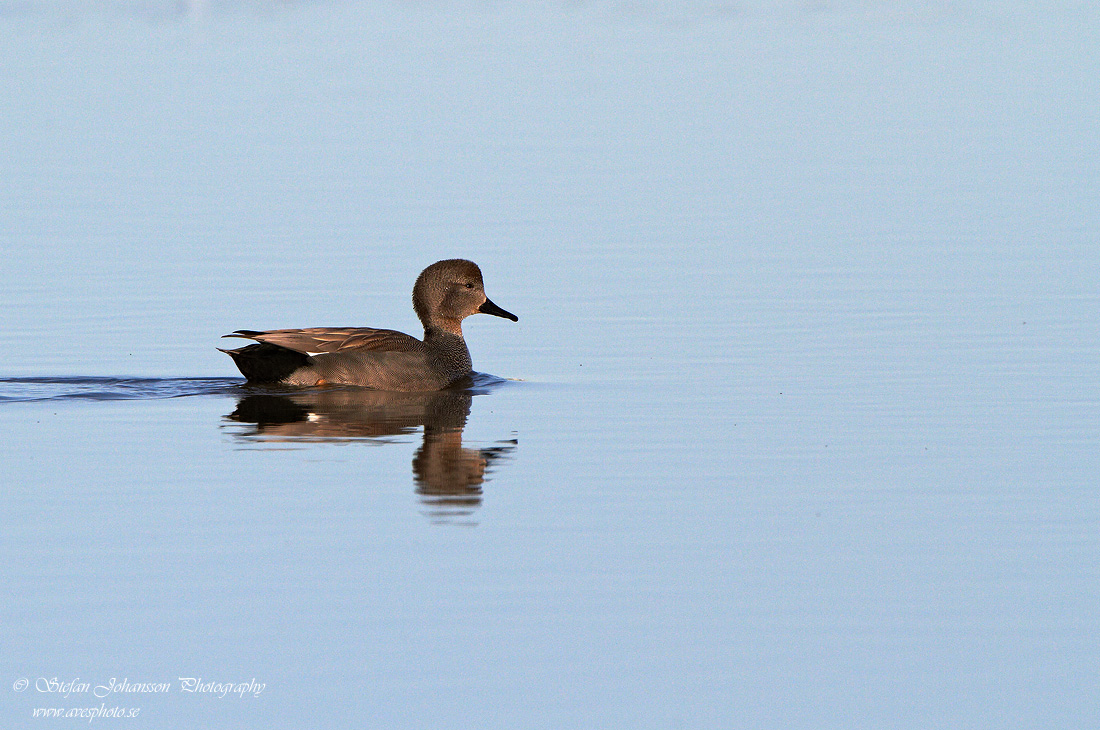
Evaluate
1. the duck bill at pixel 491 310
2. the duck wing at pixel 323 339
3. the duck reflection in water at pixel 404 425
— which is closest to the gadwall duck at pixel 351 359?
the duck wing at pixel 323 339

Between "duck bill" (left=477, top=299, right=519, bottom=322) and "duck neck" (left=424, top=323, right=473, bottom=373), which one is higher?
"duck bill" (left=477, top=299, right=519, bottom=322)

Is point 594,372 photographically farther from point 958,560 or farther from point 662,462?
point 958,560

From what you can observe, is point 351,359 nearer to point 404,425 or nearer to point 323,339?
point 323,339

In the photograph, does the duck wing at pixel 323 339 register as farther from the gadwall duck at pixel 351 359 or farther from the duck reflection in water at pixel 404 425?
the duck reflection in water at pixel 404 425

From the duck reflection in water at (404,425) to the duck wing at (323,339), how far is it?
0.31 metres

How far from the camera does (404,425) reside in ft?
38.0

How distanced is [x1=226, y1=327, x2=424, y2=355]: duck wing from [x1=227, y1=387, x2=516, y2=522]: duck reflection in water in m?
0.31

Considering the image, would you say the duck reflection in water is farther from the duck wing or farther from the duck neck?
the duck neck

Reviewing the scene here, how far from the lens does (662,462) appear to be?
9953mm

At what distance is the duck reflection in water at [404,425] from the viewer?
9.31 meters

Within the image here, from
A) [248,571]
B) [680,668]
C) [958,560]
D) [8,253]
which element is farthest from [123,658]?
[8,253]

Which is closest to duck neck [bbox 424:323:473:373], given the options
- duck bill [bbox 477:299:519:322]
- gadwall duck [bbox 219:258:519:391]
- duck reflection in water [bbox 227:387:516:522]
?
gadwall duck [bbox 219:258:519:391]

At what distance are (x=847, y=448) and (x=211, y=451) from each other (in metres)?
3.60

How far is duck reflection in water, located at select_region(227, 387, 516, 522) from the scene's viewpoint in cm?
931
